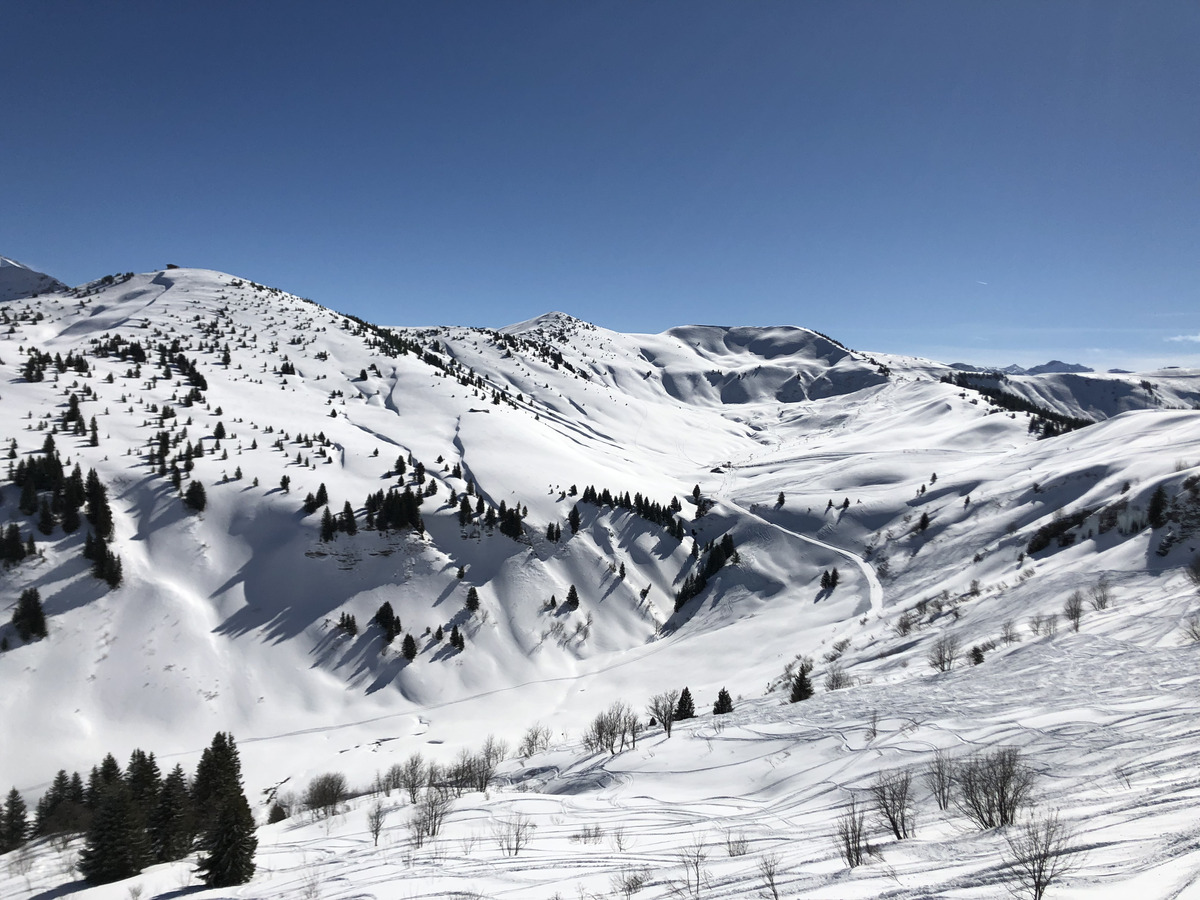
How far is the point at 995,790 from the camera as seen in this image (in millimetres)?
12836

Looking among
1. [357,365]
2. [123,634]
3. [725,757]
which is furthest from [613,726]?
[357,365]

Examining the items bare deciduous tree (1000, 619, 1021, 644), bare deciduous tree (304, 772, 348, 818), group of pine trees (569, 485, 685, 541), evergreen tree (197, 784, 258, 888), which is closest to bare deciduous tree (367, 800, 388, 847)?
evergreen tree (197, 784, 258, 888)

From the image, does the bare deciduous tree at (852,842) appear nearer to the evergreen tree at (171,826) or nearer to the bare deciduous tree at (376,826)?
the bare deciduous tree at (376,826)

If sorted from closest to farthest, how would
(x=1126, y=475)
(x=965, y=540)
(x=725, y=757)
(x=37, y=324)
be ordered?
1. (x=725, y=757)
2. (x=1126, y=475)
3. (x=965, y=540)
4. (x=37, y=324)

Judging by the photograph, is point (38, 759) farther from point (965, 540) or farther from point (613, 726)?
point (965, 540)

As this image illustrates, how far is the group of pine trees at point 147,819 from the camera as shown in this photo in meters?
21.3

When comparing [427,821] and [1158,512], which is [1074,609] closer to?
[1158,512]

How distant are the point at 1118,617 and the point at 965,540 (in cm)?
4866

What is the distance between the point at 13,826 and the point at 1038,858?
59699 millimetres

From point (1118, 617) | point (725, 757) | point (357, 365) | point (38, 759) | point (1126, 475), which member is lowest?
point (38, 759)

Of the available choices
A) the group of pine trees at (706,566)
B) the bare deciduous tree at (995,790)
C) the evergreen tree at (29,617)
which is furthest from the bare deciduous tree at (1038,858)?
the evergreen tree at (29,617)

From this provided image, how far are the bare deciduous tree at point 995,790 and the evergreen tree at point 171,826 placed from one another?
42188mm

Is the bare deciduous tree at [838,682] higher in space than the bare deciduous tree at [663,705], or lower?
higher

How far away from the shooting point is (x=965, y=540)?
67.4 metres
